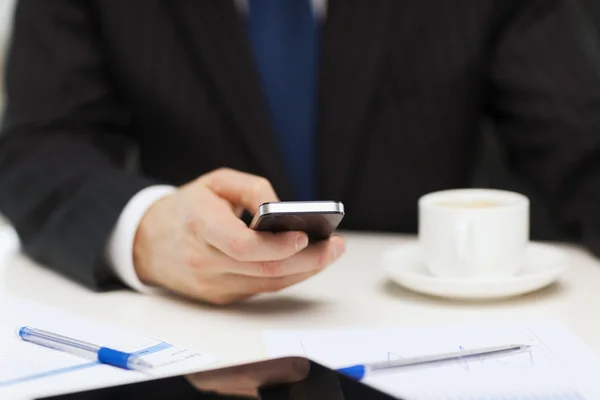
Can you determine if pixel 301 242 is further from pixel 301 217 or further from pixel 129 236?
pixel 129 236

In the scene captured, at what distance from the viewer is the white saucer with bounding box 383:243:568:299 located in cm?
67

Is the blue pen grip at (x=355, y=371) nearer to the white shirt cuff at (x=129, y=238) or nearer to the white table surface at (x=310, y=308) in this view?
the white table surface at (x=310, y=308)

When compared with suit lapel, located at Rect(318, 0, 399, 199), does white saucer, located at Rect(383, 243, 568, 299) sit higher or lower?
lower

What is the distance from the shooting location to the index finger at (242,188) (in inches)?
26.4

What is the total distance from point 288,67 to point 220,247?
51cm

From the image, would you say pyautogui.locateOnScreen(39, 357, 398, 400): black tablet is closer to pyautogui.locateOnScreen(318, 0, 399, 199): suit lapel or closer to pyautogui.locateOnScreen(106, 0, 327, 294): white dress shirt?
pyautogui.locateOnScreen(106, 0, 327, 294): white dress shirt

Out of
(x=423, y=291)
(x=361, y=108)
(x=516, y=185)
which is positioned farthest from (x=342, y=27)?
(x=423, y=291)

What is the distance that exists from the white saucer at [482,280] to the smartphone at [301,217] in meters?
0.12

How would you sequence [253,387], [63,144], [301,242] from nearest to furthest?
[253,387]
[301,242]
[63,144]

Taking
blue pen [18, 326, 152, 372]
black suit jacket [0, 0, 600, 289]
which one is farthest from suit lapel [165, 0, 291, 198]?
blue pen [18, 326, 152, 372]

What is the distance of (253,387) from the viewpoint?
18.2 inches

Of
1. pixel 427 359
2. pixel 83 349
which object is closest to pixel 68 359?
pixel 83 349

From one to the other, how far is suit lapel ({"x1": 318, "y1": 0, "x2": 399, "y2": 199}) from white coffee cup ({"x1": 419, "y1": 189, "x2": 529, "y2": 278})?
36 centimetres

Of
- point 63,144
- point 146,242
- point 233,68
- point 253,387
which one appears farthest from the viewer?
point 233,68
